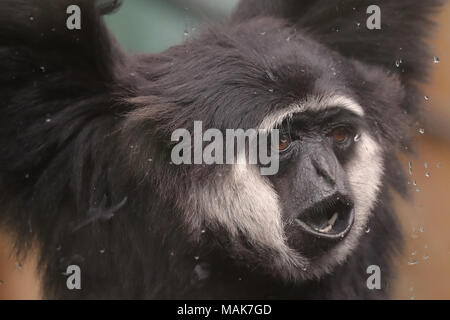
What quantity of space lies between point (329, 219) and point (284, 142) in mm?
349

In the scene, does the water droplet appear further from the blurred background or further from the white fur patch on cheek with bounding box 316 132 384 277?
the blurred background

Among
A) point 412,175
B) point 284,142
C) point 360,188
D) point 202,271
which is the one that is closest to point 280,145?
point 284,142

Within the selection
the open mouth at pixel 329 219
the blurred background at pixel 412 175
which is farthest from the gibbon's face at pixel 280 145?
the blurred background at pixel 412 175

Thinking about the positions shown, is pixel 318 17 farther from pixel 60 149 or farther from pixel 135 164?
pixel 60 149

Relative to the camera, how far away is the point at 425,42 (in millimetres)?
3076

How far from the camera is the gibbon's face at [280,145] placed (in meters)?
2.39

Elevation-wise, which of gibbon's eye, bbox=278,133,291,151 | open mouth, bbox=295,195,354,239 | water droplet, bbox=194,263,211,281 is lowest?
water droplet, bbox=194,263,211,281

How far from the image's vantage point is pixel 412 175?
10.3ft

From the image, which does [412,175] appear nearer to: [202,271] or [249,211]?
[249,211]

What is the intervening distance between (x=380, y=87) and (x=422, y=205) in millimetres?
920

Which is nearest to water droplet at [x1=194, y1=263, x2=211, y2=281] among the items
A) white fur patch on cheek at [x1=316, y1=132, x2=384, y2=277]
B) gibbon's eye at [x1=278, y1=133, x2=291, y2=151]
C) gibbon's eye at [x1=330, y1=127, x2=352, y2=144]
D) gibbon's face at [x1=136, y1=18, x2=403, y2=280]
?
gibbon's face at [x1=136, y1=18, x2=403, y2=280]

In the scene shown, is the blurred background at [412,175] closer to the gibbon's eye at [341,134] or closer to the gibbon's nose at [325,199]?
the gibbon's eye at [341,134]

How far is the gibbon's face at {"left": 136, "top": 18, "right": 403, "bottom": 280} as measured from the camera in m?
2.39
